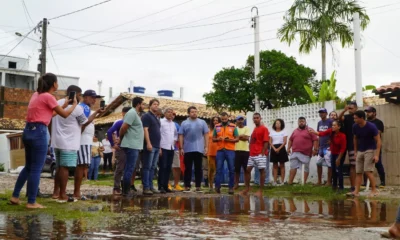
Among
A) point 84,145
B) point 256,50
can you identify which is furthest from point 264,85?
point 84,145

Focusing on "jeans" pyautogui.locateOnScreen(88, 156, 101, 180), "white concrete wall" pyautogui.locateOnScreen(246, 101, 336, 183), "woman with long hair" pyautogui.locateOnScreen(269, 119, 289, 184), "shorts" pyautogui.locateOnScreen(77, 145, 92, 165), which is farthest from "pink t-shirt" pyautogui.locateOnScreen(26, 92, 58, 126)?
"jeans" pyautogui.locateOnScreen(88, 156, 101, 180)

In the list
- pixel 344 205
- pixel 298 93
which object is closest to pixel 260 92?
pixel 298 93

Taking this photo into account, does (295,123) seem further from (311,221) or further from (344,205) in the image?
(311,221)

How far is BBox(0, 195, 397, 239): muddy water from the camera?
4.82m

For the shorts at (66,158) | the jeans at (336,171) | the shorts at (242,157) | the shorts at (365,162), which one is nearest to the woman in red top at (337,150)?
the jeans at (336,171)

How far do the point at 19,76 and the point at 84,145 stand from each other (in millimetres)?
48518

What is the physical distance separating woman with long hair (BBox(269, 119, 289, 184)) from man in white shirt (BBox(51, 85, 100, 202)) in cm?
742

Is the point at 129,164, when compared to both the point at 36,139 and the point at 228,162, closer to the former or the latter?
the point at 228,162

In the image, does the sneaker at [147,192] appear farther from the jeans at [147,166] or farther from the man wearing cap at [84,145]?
the man wearing cap at [84,145]

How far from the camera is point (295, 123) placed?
16828 mm

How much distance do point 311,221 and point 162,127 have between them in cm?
567

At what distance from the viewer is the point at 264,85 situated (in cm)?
2200

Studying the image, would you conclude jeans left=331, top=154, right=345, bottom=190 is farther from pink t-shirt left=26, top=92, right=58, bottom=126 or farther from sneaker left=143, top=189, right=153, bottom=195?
pink t-shirt left=26, top=92, right=58, bottom=126

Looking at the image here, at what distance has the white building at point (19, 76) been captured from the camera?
52.8 metres
